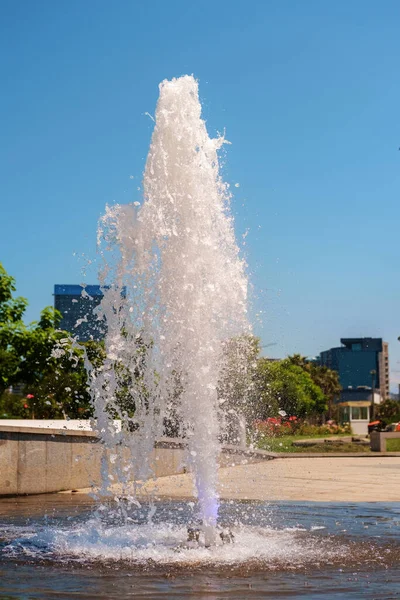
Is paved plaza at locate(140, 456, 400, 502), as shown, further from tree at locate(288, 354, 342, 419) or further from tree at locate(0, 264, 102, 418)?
tree at locate(288, 354, 342, 419)

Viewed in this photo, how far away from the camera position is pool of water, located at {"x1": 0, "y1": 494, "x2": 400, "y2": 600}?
569cm

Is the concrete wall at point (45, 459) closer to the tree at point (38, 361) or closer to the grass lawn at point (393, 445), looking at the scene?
the tree at point (38, 361)

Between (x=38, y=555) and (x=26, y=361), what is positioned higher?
(x=26, y=361)

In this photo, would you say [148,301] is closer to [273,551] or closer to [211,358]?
[211,358]

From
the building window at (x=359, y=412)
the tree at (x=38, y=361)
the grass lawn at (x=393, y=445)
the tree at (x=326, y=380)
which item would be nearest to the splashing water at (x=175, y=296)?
the tree at (x=38, y=361)

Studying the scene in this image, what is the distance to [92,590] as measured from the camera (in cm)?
561

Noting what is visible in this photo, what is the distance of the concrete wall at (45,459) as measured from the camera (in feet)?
42.2

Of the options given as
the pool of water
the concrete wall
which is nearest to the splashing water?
the pool of water

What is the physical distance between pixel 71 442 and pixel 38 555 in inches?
276

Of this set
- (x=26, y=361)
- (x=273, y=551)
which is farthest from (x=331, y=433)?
(x=273, y=551)

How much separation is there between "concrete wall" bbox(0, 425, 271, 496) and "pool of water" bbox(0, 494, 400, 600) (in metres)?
2.13

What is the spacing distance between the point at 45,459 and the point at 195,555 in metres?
6.93

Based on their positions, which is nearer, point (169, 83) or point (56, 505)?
point (169, 83)

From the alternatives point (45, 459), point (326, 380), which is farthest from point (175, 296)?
point (326, 380)
